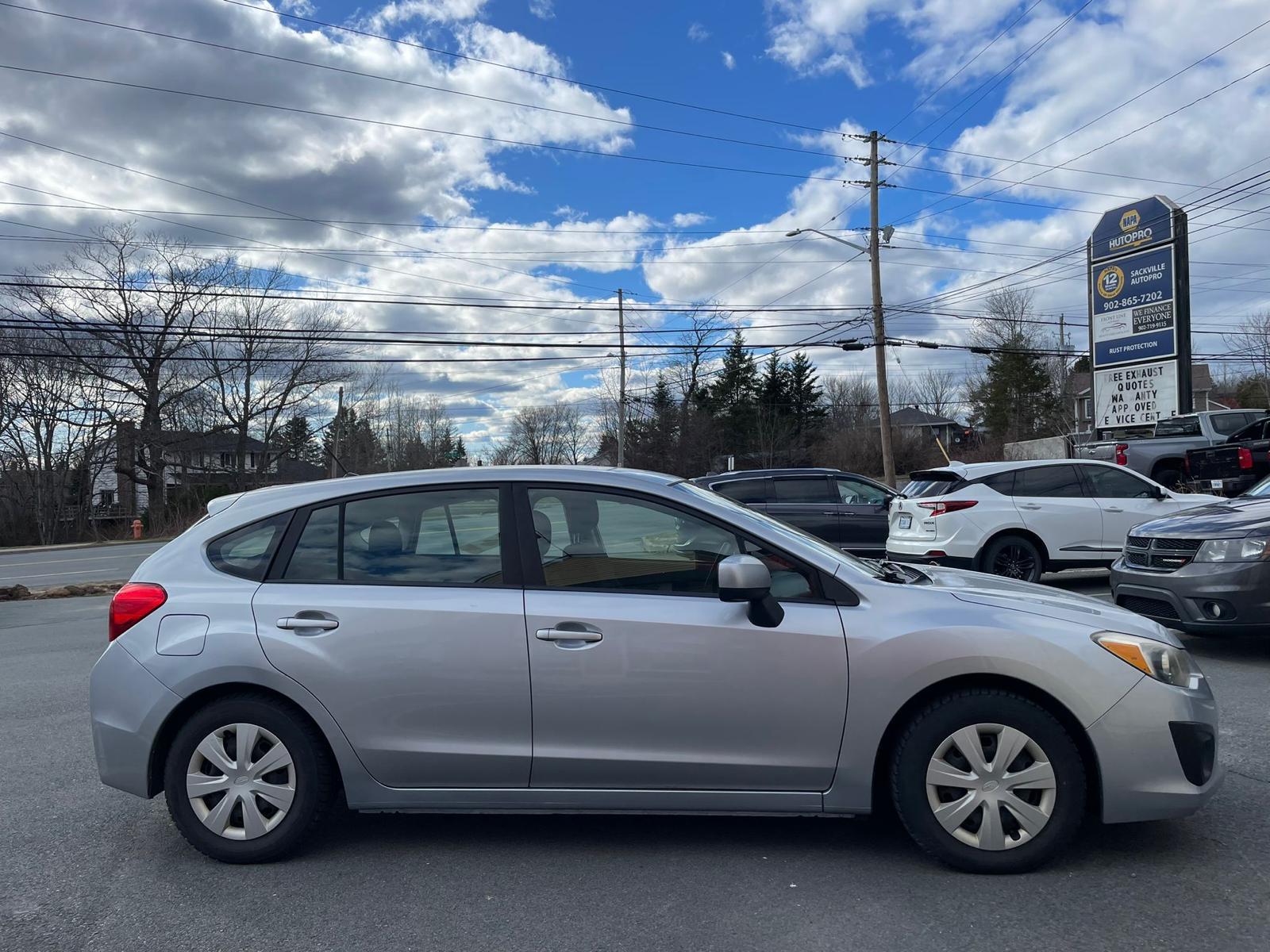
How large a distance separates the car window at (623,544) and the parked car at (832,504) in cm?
1025

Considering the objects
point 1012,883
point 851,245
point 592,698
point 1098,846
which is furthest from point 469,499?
point 851,245

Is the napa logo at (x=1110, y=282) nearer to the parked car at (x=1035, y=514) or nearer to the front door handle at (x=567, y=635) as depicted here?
the parked car at (x=1035, y=514)

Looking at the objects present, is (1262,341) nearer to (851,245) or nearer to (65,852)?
(851,245)

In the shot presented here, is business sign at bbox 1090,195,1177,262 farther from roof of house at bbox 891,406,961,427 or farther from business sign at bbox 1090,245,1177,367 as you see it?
roof of house at bbox 891,406,961,427

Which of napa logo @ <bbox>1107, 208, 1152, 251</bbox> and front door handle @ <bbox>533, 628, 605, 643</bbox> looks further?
napa logo @ <bbox>1107, 208, 1152, 251</bbox>

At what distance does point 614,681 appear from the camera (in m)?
3.64

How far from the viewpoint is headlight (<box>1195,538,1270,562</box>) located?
665 cm

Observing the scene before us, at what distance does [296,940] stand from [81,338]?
147 feet

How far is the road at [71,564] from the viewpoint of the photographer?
21.2m

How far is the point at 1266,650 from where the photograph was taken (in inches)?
296

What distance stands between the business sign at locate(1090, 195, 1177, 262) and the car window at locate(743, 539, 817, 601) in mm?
21406

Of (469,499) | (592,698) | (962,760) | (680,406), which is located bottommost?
(962,760)

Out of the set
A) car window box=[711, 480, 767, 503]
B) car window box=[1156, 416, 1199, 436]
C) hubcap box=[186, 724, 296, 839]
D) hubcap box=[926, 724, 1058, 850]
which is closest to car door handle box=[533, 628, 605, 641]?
hubcap box=[186, 724, 296, 839]

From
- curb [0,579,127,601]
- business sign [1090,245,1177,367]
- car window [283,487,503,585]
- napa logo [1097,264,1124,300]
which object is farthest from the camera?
napa logo [1097,264,1124,300]
